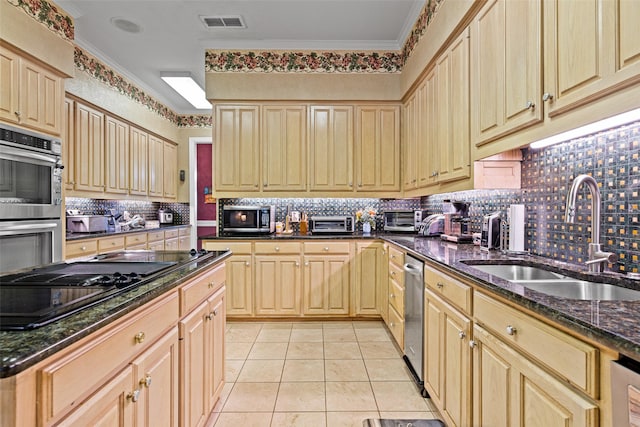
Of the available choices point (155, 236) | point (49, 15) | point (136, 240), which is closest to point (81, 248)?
point (136, 240)

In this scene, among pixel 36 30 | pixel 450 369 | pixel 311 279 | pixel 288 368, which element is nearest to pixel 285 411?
pixel 288 368

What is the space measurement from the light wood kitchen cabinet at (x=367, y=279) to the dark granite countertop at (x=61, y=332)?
8.76 feet

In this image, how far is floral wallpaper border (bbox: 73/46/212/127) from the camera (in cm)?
399

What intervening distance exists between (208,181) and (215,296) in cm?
515

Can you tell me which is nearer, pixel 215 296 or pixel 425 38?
pixel 215 296

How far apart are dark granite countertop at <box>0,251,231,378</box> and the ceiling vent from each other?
3142mm

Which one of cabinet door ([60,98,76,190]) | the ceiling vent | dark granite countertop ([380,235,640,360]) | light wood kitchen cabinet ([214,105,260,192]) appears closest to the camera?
dark granite countertop ([380,235,640,360])

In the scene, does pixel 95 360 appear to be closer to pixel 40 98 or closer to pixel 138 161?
pixel 40 98

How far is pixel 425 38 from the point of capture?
308 cm

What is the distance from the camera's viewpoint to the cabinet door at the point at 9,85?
2.62 m

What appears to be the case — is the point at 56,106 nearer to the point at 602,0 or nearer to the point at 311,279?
the point at 311,279

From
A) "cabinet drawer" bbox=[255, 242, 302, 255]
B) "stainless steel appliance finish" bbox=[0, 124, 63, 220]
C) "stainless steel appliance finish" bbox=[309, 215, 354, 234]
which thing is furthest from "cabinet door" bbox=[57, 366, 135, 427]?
"stainless steel appliance finish" bbox=[309, 215, 354, 234]

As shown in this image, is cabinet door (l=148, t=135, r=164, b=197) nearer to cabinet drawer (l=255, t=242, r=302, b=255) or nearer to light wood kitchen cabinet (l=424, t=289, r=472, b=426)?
cabinet drawer (l=255, t=242, r=302, b=255)

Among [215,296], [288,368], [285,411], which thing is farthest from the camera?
[288,368]
